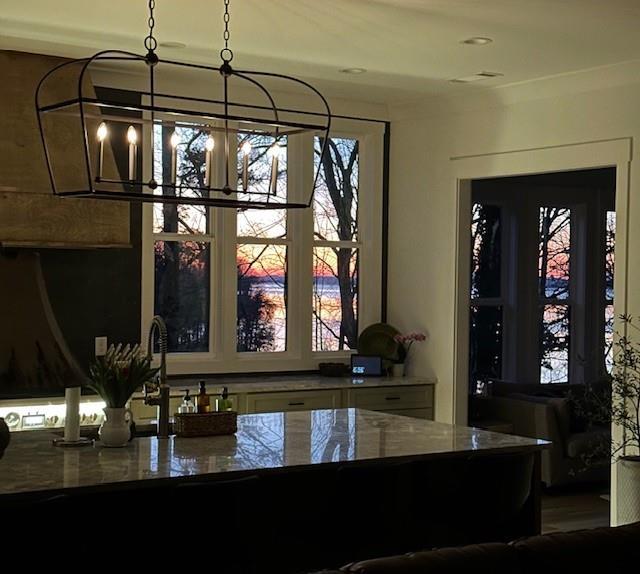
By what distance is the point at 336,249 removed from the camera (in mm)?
7750

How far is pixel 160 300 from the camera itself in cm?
700

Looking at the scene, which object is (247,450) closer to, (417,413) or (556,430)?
(417,413)

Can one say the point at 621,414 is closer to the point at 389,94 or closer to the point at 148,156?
the point at 389,94

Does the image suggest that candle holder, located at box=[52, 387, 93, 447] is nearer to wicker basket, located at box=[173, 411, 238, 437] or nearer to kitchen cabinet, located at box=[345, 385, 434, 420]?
wicker basket, located at box=[173, 411, 238, 437]

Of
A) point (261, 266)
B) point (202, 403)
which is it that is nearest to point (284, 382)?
point (261, 266)

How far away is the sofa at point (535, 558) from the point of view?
2.79 meters

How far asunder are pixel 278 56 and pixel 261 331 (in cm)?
220

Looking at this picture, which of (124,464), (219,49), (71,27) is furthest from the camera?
(219,49)

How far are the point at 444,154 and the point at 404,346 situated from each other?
4.55 ft

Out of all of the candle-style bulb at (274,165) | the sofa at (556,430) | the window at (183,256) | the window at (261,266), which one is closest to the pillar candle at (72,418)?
the candle-style bulb at (274,165)

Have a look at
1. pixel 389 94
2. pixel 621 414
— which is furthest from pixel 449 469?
pixel 389 94

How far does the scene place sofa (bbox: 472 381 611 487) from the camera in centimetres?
776

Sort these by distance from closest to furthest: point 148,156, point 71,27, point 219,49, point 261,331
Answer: point 71,27, point 219,49, point 148,156, point 261,331

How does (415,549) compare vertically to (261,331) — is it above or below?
below
